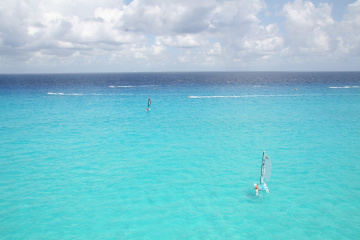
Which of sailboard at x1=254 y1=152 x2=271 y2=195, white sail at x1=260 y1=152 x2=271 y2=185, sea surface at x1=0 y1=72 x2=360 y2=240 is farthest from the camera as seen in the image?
sailboard at x1=254 y1=152 x2=271 y2=195

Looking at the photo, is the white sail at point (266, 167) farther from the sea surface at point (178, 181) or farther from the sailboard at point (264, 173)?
the sea surface at point (178, 181)

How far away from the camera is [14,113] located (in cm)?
5159

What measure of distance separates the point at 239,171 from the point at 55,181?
1735 centimetres

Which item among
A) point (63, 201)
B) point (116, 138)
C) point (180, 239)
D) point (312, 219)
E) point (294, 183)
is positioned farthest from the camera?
point (116, 138)

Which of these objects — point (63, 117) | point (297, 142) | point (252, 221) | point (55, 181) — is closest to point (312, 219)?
point (252, 221)

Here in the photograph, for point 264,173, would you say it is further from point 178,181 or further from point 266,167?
point 178,181

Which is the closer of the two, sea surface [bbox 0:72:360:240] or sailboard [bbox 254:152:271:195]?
sea surface [bbox 0:72:360:240]

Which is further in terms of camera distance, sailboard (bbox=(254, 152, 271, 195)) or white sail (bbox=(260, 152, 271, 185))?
sailboard (bbox=(254, 152, 271, 195))

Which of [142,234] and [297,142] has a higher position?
[297,142]

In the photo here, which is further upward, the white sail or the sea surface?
the white sail

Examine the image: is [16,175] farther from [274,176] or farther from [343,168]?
[343,168]

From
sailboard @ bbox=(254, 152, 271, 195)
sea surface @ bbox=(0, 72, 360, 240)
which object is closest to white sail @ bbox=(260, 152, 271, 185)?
sailboard @ bbox=(254, 152, 271, 195)

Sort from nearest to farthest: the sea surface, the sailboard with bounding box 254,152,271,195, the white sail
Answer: the sea surface < the white sail < the sailboard with bounding box 254,152,271,195

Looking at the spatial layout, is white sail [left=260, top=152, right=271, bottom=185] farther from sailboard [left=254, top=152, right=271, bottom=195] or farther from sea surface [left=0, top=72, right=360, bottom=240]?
sea surface [left=0, top=72, right=360, bottom=240]
